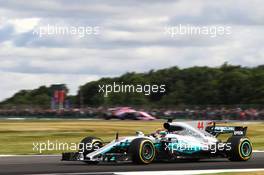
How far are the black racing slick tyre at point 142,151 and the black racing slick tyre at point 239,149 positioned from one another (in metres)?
2.36

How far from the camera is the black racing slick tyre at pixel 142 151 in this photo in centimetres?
1571

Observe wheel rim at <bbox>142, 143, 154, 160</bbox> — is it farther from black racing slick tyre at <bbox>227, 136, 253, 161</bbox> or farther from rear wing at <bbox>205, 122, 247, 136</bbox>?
rear wing at <bbox>205, 122, 247, 136</bbox>

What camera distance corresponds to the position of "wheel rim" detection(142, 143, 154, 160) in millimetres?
15916

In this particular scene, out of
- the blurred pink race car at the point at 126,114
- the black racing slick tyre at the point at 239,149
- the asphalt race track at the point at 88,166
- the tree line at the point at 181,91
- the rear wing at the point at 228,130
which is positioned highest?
the tree line at the point at 181,91

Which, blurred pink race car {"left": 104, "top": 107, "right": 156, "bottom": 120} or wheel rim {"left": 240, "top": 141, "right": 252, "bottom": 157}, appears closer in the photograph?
wheel rim {"left": 240, "top": 141, "right": 252, "bottom": 157}

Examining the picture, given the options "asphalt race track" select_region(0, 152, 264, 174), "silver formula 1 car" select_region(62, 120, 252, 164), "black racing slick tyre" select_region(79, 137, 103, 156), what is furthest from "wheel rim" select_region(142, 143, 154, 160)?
"black racing slick tyre" select_region(79, 137, 103, 156)

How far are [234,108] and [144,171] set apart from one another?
43.8 m

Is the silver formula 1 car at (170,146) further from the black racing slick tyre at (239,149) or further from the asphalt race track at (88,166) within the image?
the asphalt race track at (88,166)

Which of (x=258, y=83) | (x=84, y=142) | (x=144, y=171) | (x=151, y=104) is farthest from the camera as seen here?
(x=258, y=83)

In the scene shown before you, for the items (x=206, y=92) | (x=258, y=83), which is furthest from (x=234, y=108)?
(x=258, y=83)

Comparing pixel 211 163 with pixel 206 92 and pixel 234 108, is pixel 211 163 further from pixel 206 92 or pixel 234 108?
pixel 206 92

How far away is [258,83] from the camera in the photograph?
3317 inches

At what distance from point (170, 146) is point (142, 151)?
4.11 ft

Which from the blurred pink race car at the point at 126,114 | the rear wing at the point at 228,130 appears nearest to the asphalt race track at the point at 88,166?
the rear wing at the point at 228,130
